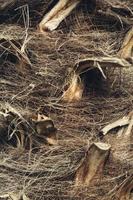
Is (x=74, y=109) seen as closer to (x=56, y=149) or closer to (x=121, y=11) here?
(x=56, y=149)

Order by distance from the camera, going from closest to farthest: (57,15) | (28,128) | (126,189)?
(126,189) → (28,128) → (57,15)

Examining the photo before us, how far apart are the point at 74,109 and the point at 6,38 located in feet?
2.65

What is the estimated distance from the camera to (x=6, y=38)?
19.2 feet

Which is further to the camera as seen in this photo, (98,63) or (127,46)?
(127,46)

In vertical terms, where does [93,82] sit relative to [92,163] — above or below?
above

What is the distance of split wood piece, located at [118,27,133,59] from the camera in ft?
19.3

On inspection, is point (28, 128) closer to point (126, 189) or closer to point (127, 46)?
point (126, 189)

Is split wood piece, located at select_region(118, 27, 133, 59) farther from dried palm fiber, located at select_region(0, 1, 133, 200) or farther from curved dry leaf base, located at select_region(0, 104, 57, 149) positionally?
curved dry leaf base, located at select_region(0, 104, 57, 149)

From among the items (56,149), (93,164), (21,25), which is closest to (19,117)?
(56,149)

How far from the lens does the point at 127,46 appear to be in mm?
5957

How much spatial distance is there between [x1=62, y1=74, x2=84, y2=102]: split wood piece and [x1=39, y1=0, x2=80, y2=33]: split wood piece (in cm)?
59

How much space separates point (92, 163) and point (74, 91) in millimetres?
861

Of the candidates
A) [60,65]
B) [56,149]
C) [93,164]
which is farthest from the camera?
[60,65]

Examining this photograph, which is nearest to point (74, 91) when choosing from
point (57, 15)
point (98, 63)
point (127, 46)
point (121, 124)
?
point (98, 63)
